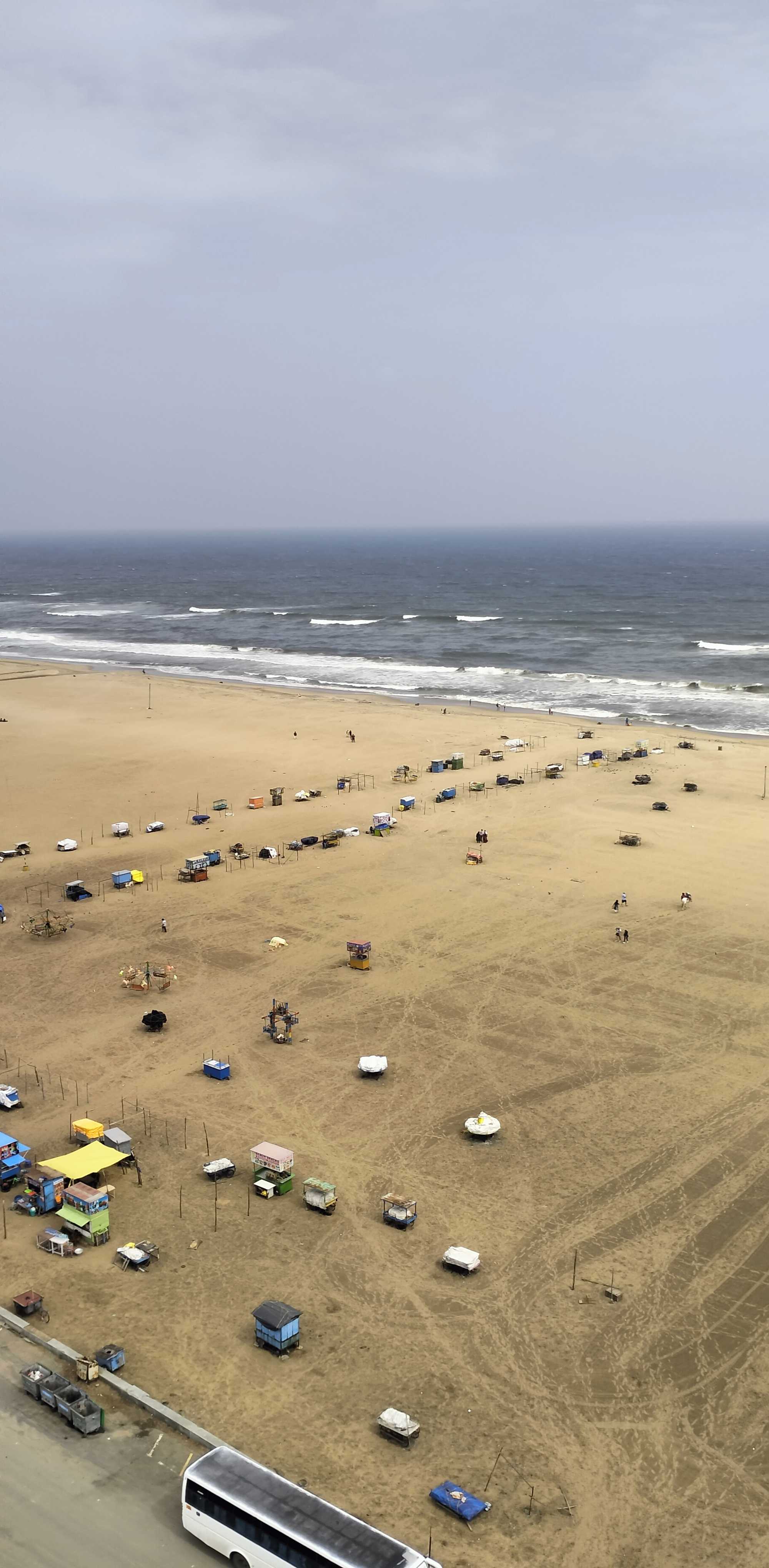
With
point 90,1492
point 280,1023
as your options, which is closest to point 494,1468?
point 90,1492

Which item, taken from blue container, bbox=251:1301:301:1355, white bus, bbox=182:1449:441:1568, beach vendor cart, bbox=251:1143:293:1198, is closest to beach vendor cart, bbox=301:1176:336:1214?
beach vendor cart, bbox=251:1143:293:1198

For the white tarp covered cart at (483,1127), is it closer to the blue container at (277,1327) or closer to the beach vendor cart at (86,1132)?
the blue container at (277,1327)

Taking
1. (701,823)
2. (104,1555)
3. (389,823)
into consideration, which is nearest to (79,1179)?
(104,1555)

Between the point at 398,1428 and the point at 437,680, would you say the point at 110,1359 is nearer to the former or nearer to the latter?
the point at 398,1428

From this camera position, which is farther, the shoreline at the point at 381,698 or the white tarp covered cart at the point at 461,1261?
the shoreline at the point at 381,698

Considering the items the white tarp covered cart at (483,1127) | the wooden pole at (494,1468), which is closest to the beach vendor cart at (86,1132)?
the white tarp covered cart at (483,1127)

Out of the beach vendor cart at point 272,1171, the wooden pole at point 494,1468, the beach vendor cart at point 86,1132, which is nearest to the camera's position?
the wooden pole at point 494,1468
